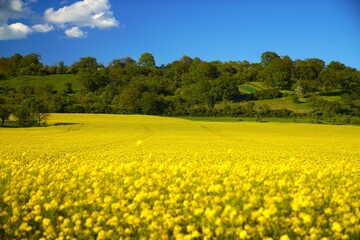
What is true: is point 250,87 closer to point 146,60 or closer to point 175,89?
point 175,89

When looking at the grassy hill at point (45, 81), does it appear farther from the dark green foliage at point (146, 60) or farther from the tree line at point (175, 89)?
the dark green foliage at point (146, 60)

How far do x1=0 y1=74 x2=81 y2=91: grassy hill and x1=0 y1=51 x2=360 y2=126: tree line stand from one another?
9.06 feet

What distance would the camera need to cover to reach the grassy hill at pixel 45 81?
109 metres

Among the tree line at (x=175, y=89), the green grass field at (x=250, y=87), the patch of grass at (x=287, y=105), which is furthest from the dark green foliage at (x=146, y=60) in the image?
the patch of grass at (x=287, y=105)

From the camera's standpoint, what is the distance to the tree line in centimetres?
7119

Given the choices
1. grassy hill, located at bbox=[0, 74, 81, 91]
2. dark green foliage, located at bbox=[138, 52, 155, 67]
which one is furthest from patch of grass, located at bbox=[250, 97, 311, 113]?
dark green foliage, located at bbox=[138, 52, 155, 67]

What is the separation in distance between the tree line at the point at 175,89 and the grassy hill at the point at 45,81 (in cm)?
276

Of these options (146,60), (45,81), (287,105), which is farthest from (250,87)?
(45,81)

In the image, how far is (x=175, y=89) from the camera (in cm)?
11312

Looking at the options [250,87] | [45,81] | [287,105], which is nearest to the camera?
[287,105]

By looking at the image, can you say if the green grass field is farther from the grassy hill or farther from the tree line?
the grassy hill

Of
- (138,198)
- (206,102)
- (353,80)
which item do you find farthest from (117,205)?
(353,80)

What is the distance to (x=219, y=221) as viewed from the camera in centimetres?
610

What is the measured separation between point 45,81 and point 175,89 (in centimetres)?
3954
